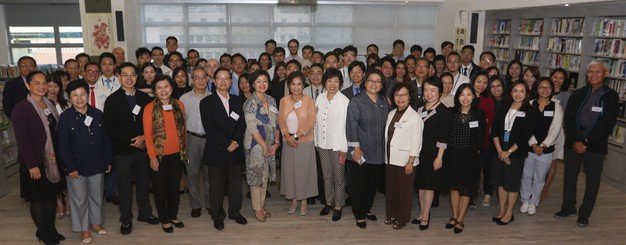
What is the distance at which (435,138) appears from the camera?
163 inches

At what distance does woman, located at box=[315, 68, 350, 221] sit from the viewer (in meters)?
4.41

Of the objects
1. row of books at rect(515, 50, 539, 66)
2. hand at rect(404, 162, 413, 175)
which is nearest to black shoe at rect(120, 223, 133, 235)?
hand at rect(404, 162, 413, 175)

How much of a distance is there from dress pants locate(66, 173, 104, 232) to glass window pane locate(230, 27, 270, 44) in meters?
7.23

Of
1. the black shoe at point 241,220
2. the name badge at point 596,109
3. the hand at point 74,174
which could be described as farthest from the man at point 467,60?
the hand at point 74,174

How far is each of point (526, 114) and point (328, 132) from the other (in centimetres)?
192

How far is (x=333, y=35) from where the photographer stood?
36.3 ft

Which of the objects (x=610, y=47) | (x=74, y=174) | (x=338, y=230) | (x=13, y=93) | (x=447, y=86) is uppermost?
(x=610, y=47)

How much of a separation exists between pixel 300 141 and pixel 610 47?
5.39m

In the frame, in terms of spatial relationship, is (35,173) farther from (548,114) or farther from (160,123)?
(548,114)

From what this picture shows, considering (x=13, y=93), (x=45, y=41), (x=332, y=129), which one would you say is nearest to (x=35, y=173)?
(x=13, y=93)

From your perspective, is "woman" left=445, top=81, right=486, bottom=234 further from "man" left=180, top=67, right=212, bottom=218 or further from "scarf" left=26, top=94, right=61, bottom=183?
"scarf" left=26, top=94, right=61, bottom=183

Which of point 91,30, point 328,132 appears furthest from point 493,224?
point 91,30

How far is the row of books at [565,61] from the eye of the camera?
7.62 metres

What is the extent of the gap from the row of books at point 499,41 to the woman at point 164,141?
24.7ft
